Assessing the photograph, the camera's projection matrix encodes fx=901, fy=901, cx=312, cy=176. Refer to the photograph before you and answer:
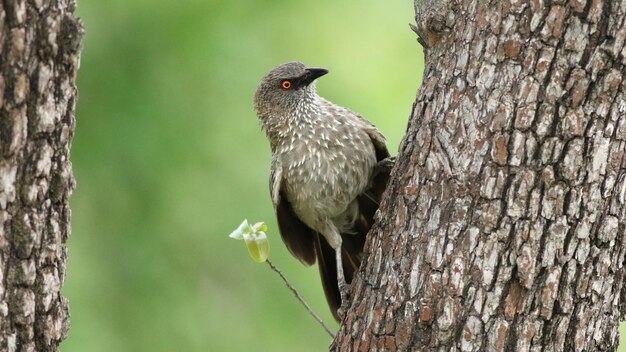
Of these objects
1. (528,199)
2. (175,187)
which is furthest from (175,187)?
(528,199)

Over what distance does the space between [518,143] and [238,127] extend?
14.0ft

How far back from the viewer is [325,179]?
5.11 metres

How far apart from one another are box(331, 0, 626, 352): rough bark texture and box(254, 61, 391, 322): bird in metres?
1.66

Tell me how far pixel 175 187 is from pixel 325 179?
2.19 m

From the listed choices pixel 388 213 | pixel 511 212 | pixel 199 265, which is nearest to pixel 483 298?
pixel 511 212

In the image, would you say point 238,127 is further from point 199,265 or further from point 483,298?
point 483,298

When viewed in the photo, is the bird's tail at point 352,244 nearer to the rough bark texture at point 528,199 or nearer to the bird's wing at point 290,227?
the bird's wing at point 290,227

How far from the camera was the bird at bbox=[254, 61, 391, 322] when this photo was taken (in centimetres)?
511

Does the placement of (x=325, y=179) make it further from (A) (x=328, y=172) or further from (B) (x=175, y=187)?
(B) (x=175, y=187)

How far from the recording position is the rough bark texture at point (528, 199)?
3.14 meters

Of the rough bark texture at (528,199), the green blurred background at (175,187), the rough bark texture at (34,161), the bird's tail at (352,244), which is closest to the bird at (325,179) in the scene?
the bird's tail at (352,244)

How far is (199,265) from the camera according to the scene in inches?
281

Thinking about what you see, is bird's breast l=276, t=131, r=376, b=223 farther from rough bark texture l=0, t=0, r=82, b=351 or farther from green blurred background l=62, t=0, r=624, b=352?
rough bark texture l=0, t=0, r=82, b=351

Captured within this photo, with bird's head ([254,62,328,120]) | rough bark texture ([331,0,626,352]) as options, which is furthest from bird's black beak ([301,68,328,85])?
rough bark texture ([331,0,626,352])
